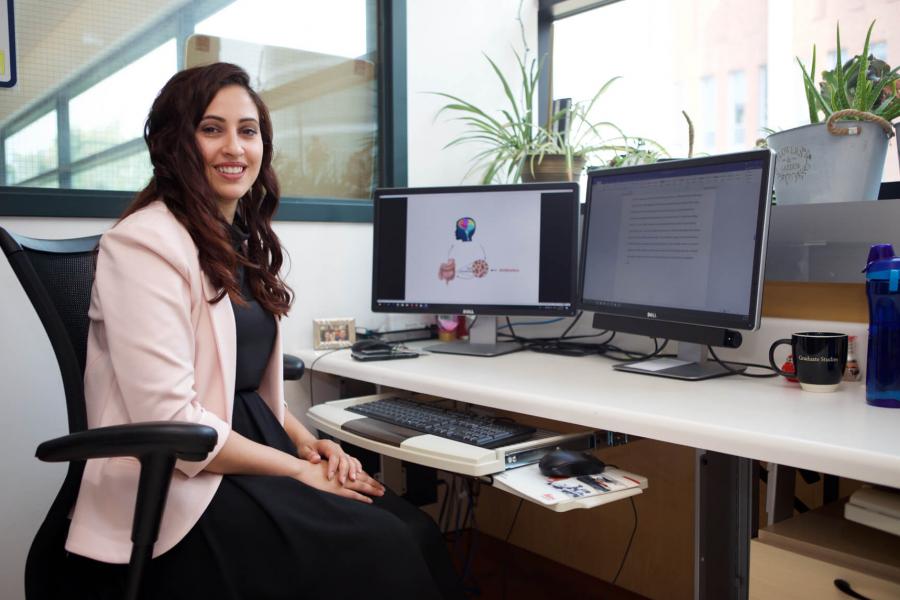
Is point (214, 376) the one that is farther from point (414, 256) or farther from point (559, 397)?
point (414, 256)

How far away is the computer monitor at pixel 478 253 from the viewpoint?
6.61 feet

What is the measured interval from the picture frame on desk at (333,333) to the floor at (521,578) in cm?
81

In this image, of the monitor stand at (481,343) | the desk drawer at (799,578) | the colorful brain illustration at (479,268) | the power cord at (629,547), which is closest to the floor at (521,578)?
the power cord at (629,547)

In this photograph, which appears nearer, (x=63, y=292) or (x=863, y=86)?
(x=63, y=292)

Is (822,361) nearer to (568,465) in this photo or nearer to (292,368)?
(568,465)

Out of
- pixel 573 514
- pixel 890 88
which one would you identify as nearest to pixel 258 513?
pixel 573 514

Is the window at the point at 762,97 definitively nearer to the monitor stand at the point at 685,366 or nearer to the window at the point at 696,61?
the window at the point at 696,61

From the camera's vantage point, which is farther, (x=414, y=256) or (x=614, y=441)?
(x=414, y=256)

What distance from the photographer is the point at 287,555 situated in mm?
1231

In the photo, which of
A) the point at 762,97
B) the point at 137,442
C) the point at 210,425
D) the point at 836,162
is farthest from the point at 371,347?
the point at 762,97

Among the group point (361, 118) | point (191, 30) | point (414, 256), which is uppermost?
point (191, 30)

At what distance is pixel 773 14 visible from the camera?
90.1 inches

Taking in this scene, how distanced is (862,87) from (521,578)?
64.7 inches

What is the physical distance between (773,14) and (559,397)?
153cm
